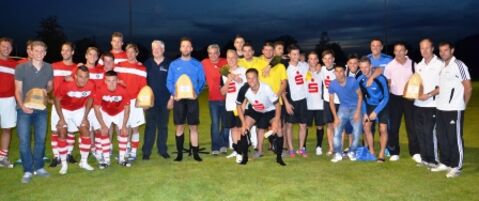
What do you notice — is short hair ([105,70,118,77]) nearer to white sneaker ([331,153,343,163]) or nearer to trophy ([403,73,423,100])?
white sneaker ([331,153,343,163])

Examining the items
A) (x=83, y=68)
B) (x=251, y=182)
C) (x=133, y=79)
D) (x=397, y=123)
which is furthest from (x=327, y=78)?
(x=83, y=68)

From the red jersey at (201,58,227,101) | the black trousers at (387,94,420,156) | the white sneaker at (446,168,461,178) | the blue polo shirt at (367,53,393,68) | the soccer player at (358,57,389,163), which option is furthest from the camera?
the red jersey at (201,58,227,101)

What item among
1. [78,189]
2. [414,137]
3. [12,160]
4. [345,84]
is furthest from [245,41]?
[12,160]

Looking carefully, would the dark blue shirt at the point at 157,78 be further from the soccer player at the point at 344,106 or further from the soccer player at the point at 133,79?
the soccer player at the point at 344,106

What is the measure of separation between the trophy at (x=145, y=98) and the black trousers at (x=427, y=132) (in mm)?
4240

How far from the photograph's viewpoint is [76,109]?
7.04 metres

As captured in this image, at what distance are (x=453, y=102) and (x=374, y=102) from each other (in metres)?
1.32

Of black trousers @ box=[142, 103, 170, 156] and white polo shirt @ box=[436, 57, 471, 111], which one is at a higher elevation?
white polo shirt @ box=[436, 57, 471, 111]

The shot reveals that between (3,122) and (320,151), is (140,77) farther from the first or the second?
(320,151)

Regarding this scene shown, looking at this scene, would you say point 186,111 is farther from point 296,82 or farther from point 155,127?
point 296,82

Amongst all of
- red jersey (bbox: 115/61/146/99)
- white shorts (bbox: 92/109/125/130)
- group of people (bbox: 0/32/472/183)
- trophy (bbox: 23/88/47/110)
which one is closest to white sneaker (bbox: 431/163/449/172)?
group of people (bbox: 0/32/472/183)

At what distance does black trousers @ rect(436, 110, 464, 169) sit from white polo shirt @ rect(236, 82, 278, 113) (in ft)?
8.22

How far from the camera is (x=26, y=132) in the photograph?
6215 millimetres

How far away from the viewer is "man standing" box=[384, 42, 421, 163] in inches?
294
